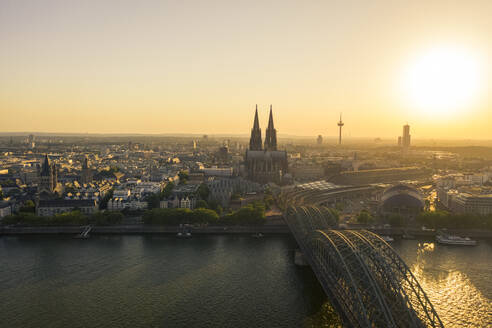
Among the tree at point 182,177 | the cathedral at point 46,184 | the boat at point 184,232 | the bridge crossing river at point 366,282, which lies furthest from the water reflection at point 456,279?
the tree at point 182,177

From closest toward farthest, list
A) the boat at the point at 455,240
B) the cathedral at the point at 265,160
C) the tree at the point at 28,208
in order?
the boat at the point at 455,240
the tree at the point at 28,208
the cathedral at the point at 265,160

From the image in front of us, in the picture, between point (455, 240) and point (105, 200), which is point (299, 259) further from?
point (105, 200)

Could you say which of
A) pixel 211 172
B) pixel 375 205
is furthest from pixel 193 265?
pixel 211 172

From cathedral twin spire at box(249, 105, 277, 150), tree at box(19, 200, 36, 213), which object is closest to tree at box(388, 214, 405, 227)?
cathedral twin spire at box(249, 105, 277, 150)

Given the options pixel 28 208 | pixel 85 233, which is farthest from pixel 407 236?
pixel 28 208

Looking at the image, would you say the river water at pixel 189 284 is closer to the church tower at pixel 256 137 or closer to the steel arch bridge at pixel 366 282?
the steel arch bridge at pixel 366 282
